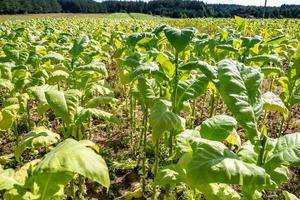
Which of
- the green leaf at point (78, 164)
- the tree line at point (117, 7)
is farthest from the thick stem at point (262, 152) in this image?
the tree line at point (117, 7)

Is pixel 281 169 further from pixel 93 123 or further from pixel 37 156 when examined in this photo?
pixel 93 123

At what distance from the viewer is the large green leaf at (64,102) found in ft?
8.50

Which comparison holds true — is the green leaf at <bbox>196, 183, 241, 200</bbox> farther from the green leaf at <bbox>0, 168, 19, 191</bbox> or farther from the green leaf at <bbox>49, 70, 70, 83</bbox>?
the green leaf at <bbox>49, 70, 70, 83</bbox>

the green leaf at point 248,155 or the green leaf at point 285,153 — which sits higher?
the green leaf at point 285,153

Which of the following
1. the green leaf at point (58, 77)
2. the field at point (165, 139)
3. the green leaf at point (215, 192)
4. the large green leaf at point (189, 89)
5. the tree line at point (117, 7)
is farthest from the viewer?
the tree line at point (117, 7)

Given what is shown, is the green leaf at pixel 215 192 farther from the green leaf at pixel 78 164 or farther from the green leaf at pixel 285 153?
the green leaf at pixel 78 164

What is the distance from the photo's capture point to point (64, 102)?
2.63 metres

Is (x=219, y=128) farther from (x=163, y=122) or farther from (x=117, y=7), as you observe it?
(x=117, y=7)

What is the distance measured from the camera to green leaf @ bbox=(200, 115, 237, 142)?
2.04 meters

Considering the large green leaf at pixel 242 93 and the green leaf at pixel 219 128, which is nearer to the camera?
the large green leaf at pixel 242 93

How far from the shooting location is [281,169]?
74.5 inches

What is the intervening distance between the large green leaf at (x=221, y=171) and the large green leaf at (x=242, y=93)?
285 mm

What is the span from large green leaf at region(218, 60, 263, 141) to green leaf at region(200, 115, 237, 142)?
6.2 inches

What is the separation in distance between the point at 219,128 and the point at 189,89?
97 centimetres
